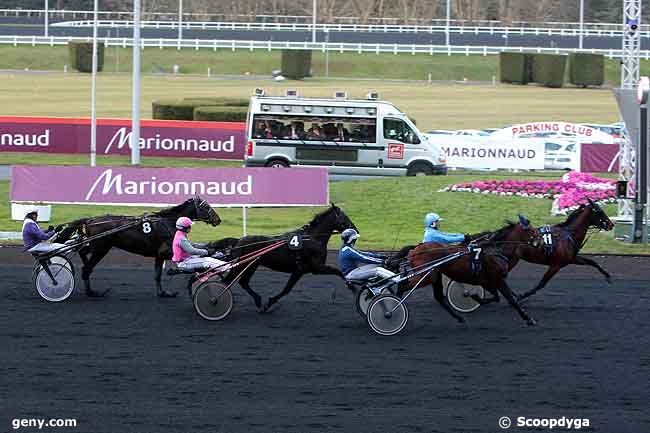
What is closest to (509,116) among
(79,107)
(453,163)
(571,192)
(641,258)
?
(453,163)

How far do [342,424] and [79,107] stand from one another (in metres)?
39.3

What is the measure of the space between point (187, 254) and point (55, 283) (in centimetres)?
196

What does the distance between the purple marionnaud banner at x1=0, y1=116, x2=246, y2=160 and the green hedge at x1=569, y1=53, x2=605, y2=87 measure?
3070 cm

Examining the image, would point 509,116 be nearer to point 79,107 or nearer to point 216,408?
point 79,107

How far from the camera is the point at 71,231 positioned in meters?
13.8

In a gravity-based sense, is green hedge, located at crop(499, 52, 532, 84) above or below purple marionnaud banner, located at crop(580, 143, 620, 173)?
above

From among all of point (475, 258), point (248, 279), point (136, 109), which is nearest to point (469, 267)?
point (475, 258)

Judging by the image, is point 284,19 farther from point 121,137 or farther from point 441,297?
point 441,297

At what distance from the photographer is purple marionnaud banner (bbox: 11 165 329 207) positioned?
18734mm

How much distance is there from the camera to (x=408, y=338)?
11984 millimetres

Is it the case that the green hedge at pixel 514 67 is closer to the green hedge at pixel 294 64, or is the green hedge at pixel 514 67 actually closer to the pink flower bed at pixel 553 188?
the green hedge at pixel 294 64

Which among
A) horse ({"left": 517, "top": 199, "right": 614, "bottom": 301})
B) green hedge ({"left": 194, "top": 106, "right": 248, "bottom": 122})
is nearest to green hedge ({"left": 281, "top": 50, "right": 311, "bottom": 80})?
green hedge ({"left": 194, "top": 106, "right": 248, "bottom": 122})

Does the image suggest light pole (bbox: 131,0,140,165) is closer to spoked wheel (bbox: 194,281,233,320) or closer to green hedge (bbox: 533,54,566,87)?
spoked wheel (bbox: 194,281,233,320)

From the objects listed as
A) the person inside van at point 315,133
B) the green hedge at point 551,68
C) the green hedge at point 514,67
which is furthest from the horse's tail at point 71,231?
the green hedge at point 551,68
